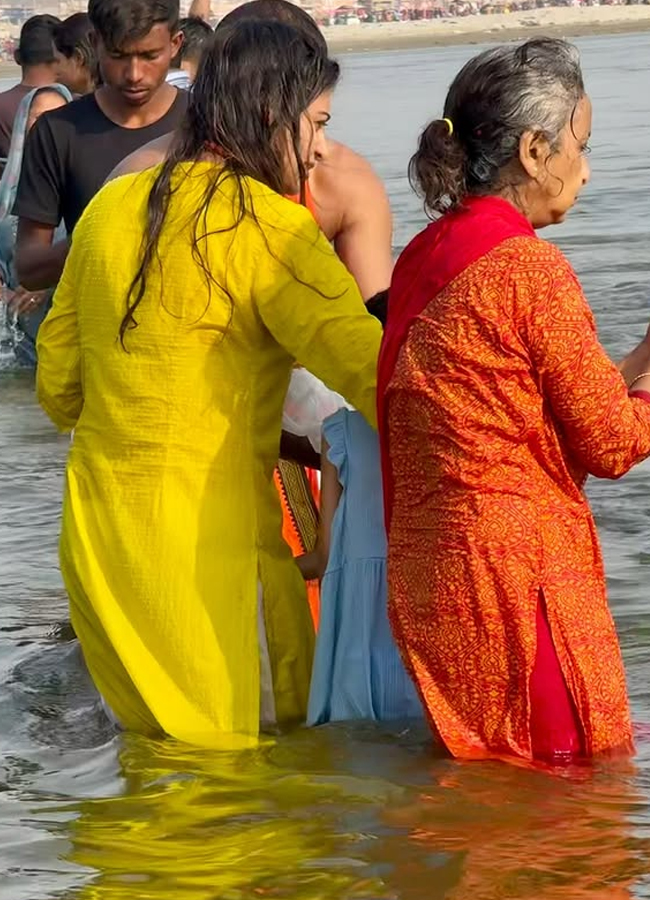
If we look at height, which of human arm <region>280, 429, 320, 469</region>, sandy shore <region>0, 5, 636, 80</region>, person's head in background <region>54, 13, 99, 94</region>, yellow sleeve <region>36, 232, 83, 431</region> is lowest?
human arm <region>280, 429, 320, 469</region>

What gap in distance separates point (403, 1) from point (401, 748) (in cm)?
10664

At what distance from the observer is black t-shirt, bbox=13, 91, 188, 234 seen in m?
6.04

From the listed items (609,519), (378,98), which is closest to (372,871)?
(609,519)

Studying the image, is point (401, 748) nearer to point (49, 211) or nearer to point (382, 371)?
point (382, 371)

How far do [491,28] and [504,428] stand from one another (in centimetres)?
9180

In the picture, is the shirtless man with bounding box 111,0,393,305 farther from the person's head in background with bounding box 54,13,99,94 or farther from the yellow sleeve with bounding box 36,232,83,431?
the person's head in background with bounding box 54,13,99,94

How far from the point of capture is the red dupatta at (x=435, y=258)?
3482 millimetres

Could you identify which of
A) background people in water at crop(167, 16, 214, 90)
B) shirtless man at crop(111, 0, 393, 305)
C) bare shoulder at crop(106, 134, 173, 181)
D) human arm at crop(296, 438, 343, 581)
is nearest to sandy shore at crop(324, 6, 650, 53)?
background people in water at crop(167, 16, 214, 90)

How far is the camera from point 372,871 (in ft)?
12.3

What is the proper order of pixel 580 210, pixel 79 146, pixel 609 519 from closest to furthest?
pixel 79 146
pixel 609 519
pixel 580 210

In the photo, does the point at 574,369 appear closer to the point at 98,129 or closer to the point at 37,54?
the point at 98,129

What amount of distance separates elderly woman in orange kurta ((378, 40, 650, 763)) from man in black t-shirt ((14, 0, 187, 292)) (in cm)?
252

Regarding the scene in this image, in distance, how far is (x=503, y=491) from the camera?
3545 millimetres

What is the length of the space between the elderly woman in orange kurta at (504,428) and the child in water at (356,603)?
27 centimetres
